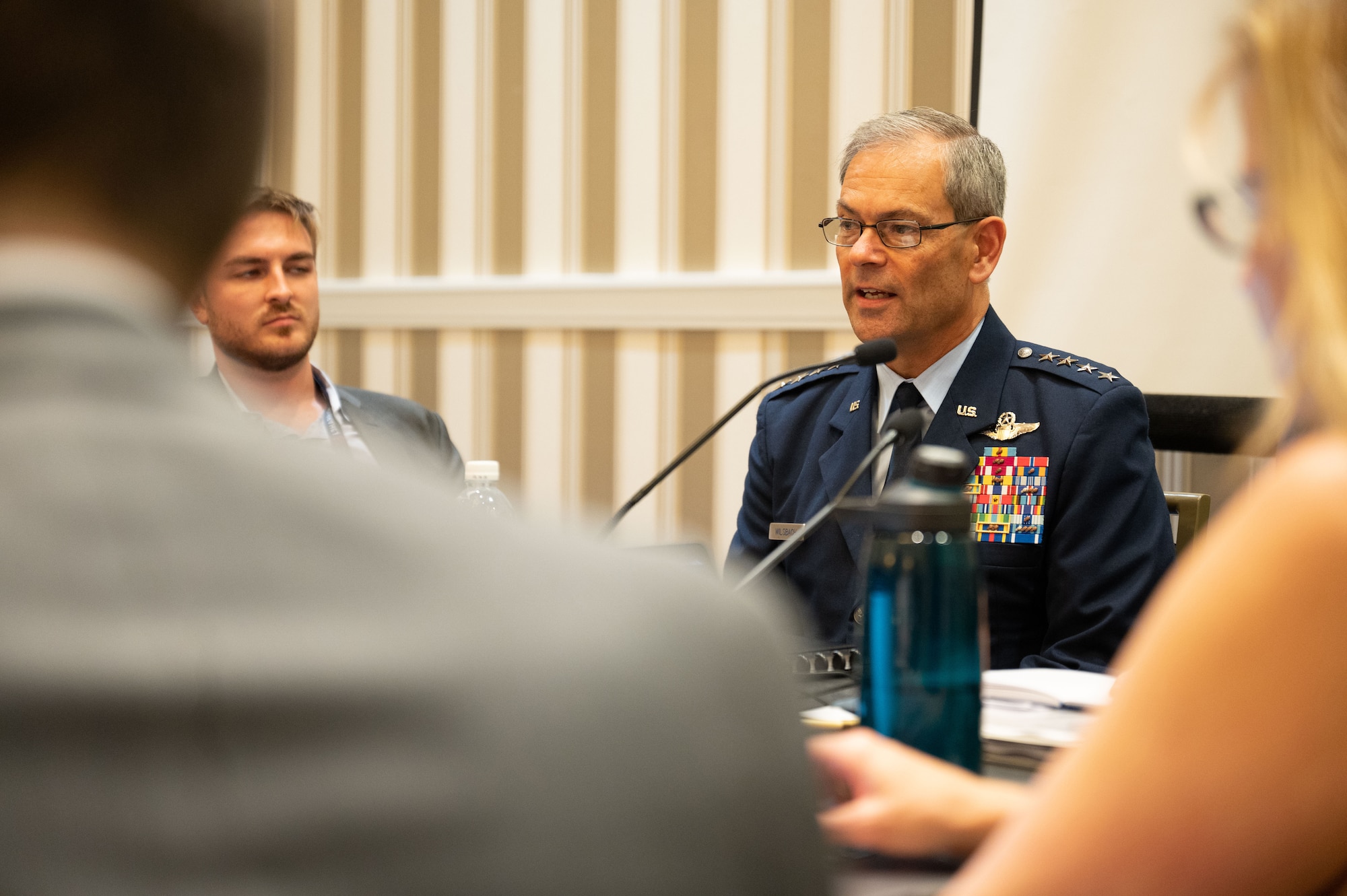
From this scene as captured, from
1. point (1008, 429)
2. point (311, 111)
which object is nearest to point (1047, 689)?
point (1008, 429)

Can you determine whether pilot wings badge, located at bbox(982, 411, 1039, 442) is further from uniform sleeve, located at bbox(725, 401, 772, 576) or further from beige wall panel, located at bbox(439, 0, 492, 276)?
beige wall panel, located at bbox(439, 0, 492, 276)

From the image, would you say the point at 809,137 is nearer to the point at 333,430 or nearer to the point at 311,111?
the point at 333,430

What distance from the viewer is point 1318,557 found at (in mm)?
598

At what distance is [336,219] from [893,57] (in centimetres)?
176

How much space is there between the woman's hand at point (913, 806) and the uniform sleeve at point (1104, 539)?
86cm

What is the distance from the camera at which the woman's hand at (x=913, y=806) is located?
82 centimetres

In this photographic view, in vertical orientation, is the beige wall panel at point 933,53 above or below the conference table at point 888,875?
above

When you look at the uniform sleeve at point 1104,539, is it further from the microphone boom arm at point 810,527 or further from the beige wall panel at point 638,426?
the beige wall panel at point 638,426

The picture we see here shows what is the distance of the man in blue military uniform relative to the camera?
1.80 metres

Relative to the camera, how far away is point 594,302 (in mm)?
3340

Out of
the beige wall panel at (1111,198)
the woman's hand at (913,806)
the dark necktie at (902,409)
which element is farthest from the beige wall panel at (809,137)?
the woman's hand at (913,806)

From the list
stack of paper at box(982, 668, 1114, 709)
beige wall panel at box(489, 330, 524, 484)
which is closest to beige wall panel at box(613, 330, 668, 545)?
beige wall panel at box(489, 330, 524, 484)

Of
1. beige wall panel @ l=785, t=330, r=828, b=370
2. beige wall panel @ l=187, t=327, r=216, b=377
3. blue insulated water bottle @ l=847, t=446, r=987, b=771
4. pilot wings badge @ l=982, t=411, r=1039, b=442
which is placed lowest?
blue insulated water bottle @ l=847, t=446, r=987, b=771

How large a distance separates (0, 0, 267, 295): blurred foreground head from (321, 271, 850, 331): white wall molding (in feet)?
8.54
